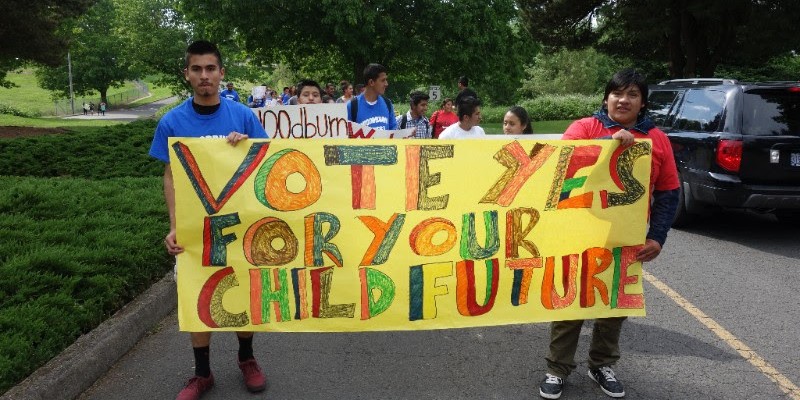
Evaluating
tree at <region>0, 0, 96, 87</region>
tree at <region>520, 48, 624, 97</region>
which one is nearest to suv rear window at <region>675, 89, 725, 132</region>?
tree at <region>0, 0, 96, 87</region>

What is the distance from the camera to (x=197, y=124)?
3467 mm

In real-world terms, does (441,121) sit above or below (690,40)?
below

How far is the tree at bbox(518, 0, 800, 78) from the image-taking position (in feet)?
64.5

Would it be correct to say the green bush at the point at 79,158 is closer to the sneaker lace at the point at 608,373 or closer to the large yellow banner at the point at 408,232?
the large yellow banner at the point at 408,232

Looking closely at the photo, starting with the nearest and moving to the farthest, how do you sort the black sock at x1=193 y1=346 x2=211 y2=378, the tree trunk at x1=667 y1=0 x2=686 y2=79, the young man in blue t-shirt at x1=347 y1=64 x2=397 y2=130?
the black sock at x1=193 y1=346 x2=211 y2=378 < the young man in blue t-shirt at x1=347 y1=64 x2=397 y2=130 < the tree trunk at x1=667 y1=0 x2=686 y2=79

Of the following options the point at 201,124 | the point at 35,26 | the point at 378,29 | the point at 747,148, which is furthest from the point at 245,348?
the point at 378,29

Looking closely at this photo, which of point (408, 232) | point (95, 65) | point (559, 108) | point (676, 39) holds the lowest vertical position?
point (408, 232)

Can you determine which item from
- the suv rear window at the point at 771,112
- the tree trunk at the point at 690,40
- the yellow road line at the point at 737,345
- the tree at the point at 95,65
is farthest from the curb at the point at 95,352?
the tree at the point at 95,65

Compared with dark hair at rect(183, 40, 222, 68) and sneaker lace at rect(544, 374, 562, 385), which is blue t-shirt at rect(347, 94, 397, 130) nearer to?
dark hair at rect(183, 40, 222, 68)

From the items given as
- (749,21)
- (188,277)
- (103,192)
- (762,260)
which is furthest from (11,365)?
(749,21)

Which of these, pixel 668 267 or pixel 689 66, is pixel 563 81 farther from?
pixel 668 267

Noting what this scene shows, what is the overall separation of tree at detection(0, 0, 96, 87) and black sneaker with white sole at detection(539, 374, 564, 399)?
1932 centimetres

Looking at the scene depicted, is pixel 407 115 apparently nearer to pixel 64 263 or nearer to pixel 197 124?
pixel 64 263

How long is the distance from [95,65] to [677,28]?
63.5 metres
